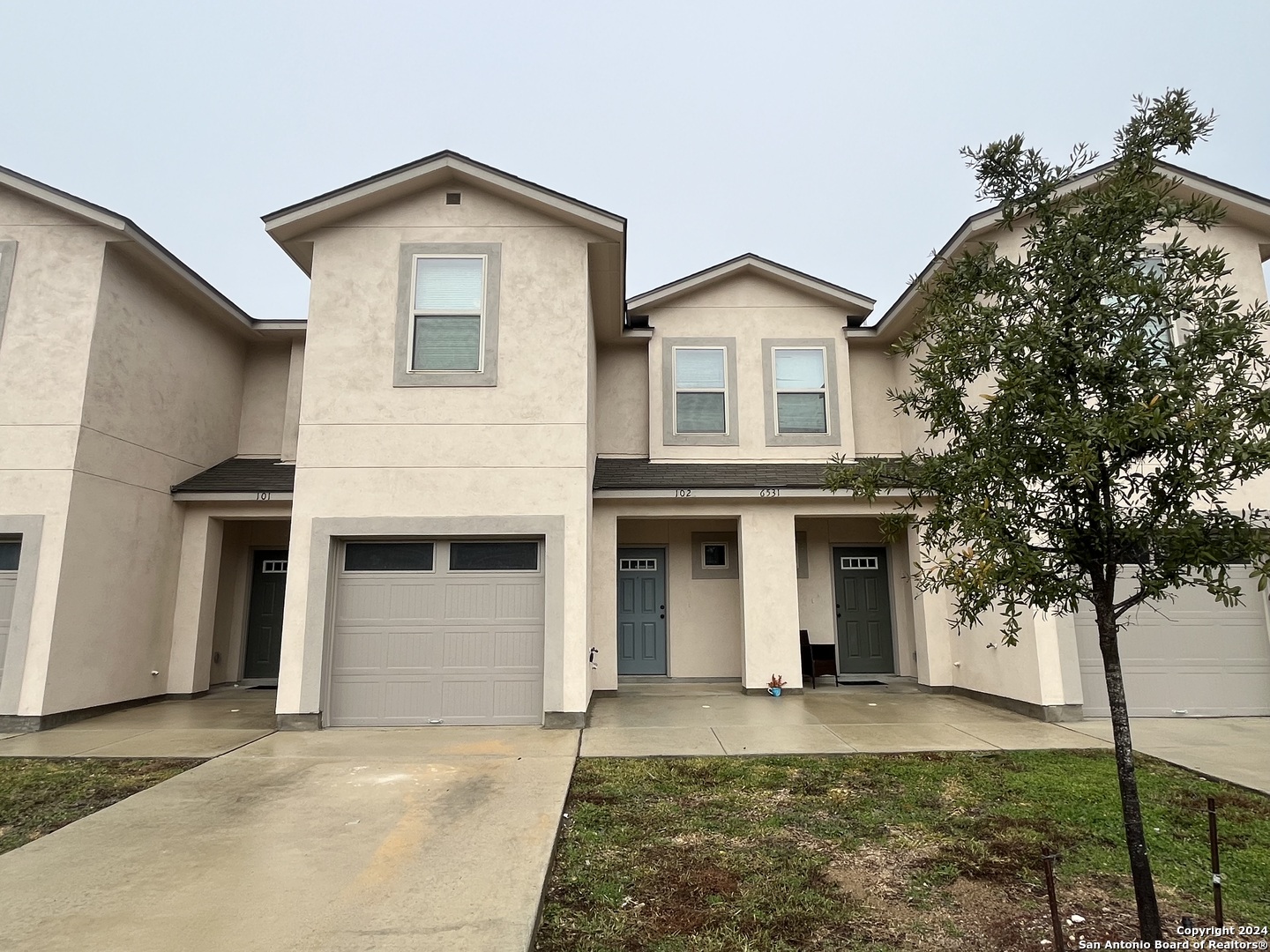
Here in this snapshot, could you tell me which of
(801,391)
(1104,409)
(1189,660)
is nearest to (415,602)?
(801,391)

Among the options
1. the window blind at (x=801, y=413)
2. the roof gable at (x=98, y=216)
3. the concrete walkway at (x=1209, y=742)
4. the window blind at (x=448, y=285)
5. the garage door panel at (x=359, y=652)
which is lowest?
the concrete walkway at (x=1209, y=742)

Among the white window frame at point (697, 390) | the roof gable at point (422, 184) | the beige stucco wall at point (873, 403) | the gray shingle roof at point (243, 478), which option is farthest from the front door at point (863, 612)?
the gray shingle roof at point (243, 478)

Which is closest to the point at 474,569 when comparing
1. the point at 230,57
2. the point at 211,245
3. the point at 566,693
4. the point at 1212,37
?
the point at 566,693

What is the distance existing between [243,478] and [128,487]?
5.16ft

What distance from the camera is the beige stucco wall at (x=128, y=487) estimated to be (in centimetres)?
848

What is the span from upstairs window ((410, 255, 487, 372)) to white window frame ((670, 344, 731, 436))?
3946 mm

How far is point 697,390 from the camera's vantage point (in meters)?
11.8

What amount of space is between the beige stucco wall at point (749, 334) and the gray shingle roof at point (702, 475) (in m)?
0.34

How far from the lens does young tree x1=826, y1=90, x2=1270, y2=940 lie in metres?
3.13

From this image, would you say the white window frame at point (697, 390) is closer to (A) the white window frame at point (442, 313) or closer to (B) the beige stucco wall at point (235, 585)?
(A) the white window frame at point (442, 313)

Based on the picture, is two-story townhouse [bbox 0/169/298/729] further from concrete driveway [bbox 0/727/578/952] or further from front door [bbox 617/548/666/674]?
front door [bbox 617/548/666/674]

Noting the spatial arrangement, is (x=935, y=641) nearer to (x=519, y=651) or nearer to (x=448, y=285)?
(x=519, y=651)

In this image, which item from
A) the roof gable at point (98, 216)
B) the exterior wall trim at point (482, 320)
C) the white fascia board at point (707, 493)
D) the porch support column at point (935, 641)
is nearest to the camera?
the exterior wall trim at point (482, 320)

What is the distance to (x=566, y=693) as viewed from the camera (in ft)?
26.3
